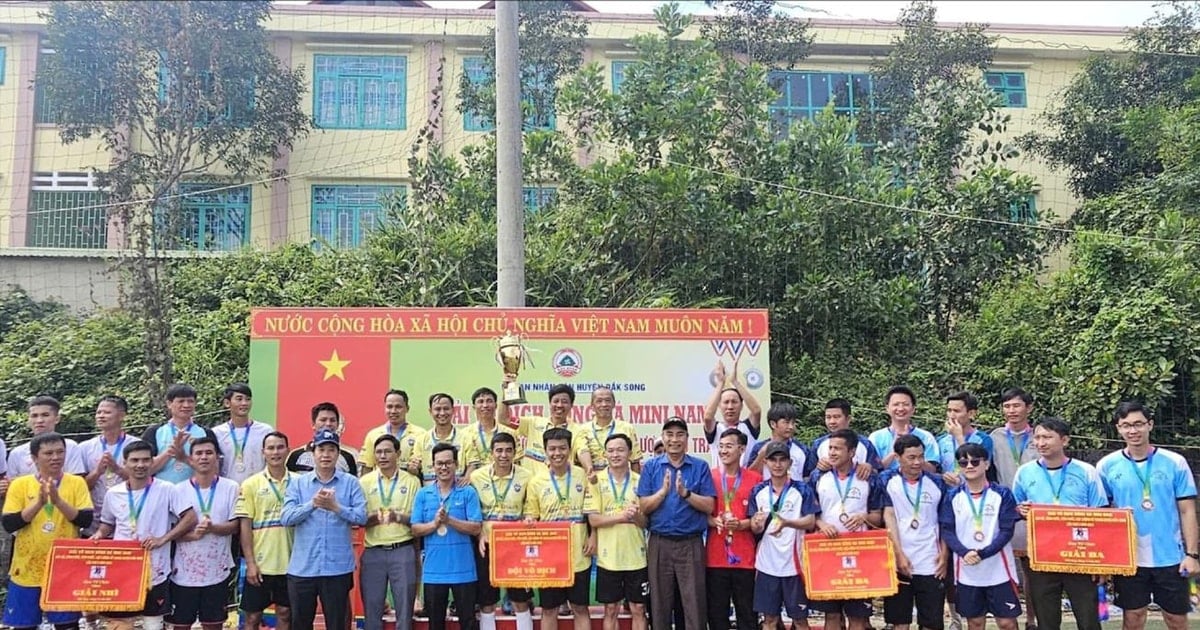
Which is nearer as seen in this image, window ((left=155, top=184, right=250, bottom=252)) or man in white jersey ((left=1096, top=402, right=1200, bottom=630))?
man in white jersey ((left=1096, top=402, right=1200, bottom=630))

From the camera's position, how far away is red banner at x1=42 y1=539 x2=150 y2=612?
510 cm

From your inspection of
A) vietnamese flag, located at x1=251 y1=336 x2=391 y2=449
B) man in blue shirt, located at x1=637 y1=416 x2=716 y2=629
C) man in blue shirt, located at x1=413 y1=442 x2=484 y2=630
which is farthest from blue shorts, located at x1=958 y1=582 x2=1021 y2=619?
vietnamese flag, located at x1=251 y1=336 x2=391 y2=449

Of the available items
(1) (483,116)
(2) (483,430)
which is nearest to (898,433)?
(2) (483,430)

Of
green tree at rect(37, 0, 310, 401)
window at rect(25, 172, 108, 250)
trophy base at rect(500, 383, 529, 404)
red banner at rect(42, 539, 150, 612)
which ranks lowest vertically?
red banner at rect(42, 539, 150, 612)

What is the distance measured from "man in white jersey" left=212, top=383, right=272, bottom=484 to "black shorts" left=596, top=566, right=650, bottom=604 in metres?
2.44

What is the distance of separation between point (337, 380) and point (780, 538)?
3.56 m

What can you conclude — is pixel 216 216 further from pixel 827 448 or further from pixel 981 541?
pixel 981 541

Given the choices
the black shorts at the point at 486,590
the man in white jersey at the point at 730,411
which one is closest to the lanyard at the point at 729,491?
the man in white jersey at the point at 730,411

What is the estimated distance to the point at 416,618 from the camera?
236 inches

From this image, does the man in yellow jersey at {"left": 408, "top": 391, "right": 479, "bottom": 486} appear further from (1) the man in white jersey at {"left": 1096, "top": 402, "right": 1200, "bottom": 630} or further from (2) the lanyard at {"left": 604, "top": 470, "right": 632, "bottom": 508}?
(1) the man in white jersey at {"left": 1096, "top": 402, "right": 1200, "bottom": 630}

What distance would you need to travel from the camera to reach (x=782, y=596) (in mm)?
5371

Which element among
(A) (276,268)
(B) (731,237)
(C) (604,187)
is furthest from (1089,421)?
(A) (276,268)

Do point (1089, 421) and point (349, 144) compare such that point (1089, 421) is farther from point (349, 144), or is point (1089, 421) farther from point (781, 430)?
point (349, 144)

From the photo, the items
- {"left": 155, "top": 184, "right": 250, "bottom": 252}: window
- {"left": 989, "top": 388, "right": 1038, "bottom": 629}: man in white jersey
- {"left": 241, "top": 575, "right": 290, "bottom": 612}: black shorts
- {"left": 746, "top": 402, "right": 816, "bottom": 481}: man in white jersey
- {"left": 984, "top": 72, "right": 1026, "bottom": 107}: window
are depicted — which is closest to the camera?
{"left": 241, "top": 575, "right": 290, "bottom": 612}: black shorts
